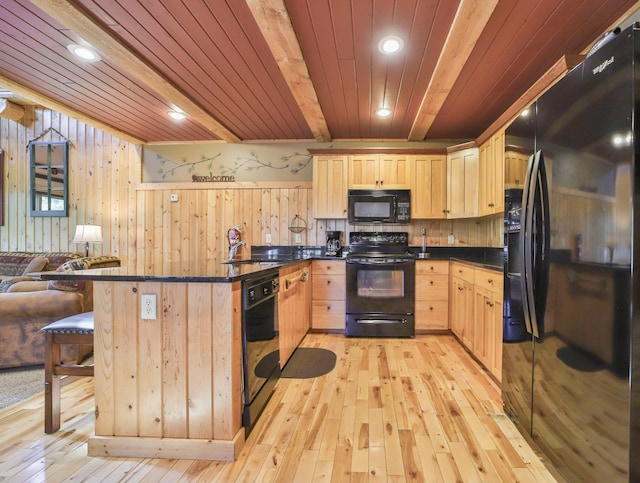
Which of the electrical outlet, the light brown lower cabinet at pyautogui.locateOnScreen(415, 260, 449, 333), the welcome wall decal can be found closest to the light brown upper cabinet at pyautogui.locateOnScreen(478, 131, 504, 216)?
the light brown lower cabinet at pyautogui.locateOnScreen(415, 260, 449, 333)

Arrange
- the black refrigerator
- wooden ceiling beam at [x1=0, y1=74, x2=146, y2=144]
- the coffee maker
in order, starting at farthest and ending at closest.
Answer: the coffee maker, wooden ceiling beam at [x1=0, y1=74, x2=146, y2=144], the black refrigerator

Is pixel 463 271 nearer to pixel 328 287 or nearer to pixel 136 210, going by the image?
pixel 328 287

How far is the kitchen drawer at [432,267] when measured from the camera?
361 cm

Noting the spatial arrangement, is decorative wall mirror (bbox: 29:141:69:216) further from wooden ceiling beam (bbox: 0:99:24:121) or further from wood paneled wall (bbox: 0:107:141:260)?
wooden ceiling beam (bbox: 0:99:24:121)

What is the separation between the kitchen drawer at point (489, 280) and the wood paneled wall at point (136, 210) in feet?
4.72

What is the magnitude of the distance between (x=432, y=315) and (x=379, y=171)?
1.80 m

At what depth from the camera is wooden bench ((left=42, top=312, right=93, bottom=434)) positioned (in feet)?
5.76

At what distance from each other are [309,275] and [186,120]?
7.48 ft

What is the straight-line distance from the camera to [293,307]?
2898 mm

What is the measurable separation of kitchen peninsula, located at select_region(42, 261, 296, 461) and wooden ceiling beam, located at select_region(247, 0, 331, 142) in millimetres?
1484

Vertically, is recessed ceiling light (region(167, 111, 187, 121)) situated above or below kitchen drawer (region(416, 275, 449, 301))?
above

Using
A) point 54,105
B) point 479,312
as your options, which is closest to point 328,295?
point 479,312

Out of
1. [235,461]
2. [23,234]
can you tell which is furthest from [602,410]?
[23,234]

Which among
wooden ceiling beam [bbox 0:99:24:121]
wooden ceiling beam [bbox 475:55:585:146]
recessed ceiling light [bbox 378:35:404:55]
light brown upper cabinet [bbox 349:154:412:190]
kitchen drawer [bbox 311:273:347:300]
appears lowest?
kitchen drawer [bbox 311:273:347:300]
